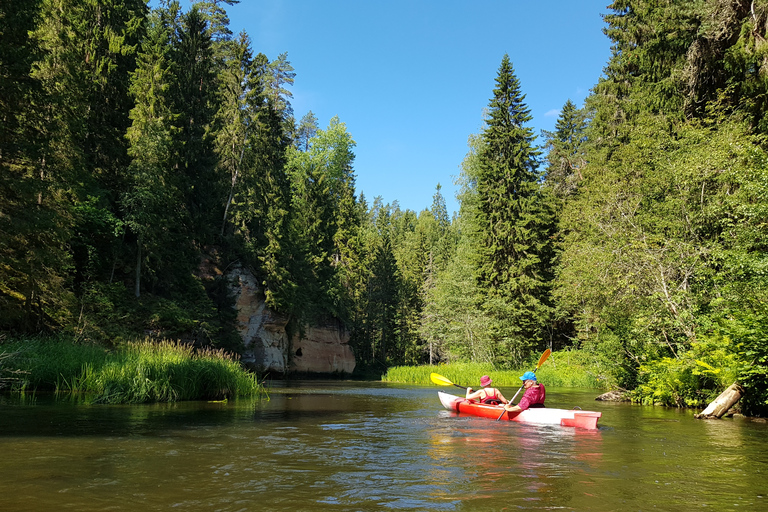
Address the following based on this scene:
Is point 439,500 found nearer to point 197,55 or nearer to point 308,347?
point 197,55

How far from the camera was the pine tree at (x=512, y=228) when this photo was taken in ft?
108

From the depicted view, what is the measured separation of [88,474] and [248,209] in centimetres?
3267

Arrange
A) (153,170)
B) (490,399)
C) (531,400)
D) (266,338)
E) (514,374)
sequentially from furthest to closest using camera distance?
1. (266,338)
2. (514,374)
3. (153,170)
4. (490,399)
5. (531,400)

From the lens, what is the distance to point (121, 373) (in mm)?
13836

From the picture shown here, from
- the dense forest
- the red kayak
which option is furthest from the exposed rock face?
the red kayak

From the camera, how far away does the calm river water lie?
17.8 feet

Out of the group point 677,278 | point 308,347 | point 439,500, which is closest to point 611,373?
point 677,278

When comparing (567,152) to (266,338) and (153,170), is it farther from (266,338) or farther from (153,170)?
(153,170)

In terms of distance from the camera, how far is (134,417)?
1116 centimetres

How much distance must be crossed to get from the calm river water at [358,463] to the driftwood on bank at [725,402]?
0.54 metres

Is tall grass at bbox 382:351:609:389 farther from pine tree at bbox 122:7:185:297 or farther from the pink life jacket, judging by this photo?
pine tree at bbox 122:7:185:297

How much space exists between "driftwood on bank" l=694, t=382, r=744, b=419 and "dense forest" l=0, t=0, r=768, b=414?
0.31m

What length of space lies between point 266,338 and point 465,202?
58.0ft

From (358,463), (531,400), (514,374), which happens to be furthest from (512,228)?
(358,463)
